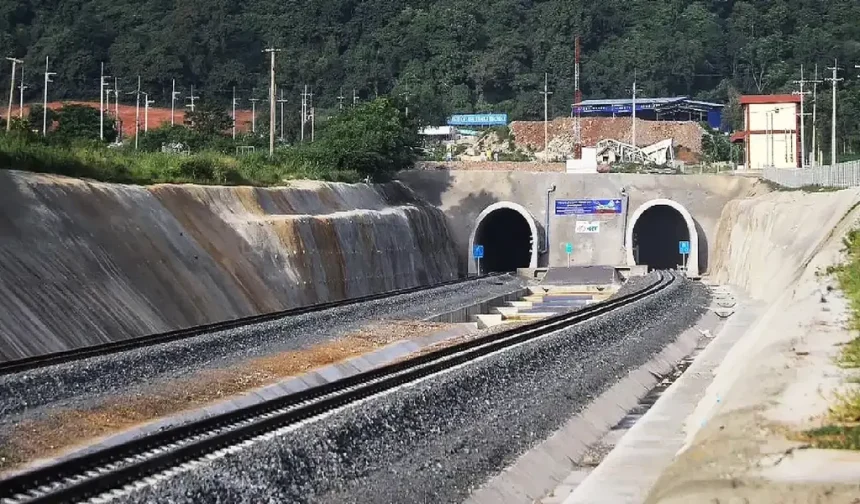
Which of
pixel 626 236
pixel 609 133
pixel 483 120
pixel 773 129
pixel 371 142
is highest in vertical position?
pixel 483 120

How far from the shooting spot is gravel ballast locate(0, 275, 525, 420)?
21.0 m

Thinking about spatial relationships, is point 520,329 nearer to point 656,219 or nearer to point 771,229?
point 771,229

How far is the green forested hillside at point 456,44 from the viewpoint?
149875 mm

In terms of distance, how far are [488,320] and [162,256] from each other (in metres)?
13.0

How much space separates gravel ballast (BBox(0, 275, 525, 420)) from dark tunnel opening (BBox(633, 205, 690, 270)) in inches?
1678

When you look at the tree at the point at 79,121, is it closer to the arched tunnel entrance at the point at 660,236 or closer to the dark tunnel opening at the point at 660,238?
the arched tunnel entrance at the point at 660,236

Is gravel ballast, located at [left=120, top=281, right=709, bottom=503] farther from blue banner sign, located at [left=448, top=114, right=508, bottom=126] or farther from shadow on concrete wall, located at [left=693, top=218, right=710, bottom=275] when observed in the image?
blue banner sign, located at [left=448, top=114, right=508, bottom=126]

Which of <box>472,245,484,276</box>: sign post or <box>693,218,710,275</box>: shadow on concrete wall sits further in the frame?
<box>693,218,710,275</box>: shadow on concrete wall

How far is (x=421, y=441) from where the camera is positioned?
59.4ft

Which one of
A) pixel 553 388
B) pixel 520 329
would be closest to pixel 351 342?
pixel 520 329

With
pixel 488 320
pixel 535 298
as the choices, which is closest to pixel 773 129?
pixel 535 298

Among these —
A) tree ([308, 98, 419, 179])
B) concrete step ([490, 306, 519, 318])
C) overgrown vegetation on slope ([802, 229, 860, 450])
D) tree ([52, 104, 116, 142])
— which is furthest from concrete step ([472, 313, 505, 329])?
tree ([52, 104, 116, 142])

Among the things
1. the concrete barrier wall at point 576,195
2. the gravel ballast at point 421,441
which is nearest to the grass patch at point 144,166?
the concrete barrier wall at point 576,195

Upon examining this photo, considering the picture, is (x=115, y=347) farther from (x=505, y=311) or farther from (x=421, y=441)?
(x=505, y=311)
